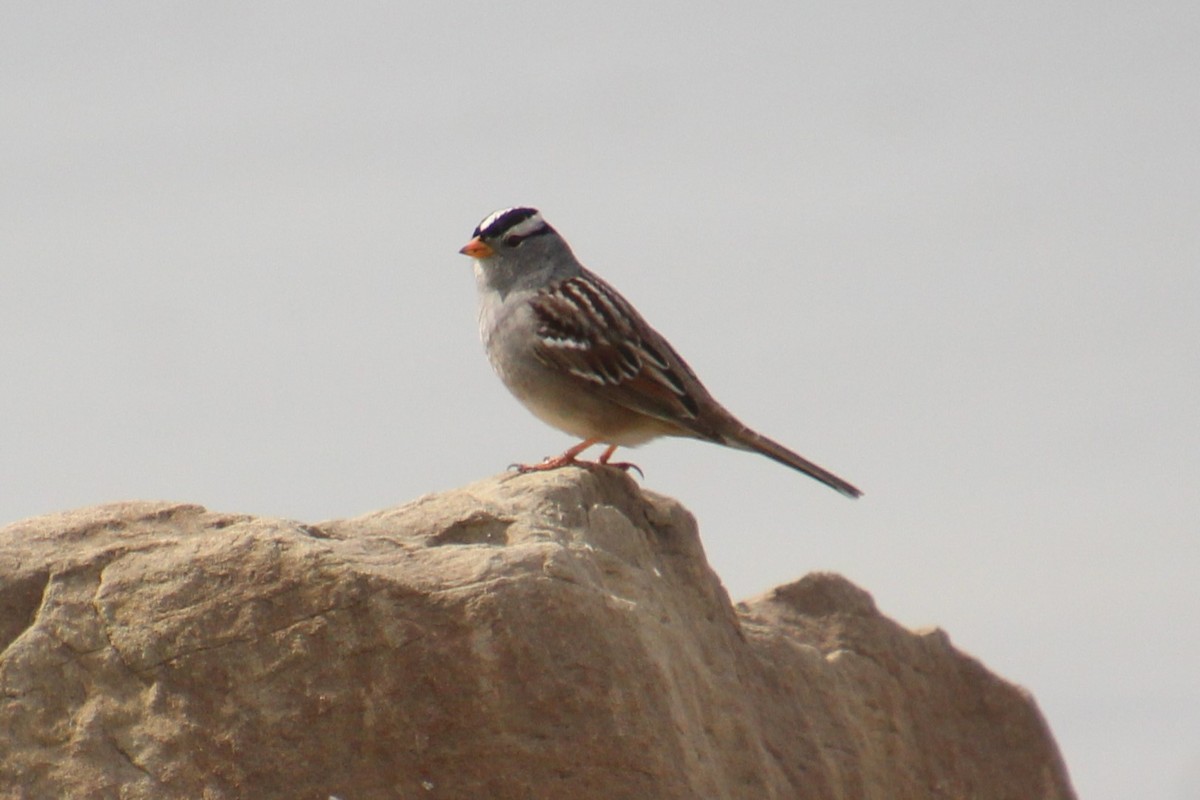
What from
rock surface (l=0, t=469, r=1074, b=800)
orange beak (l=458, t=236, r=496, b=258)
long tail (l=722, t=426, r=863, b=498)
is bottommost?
rock surface (l=0, t=469, r=1074, b=800)

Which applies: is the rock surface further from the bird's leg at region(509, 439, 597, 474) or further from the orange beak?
the orange beak

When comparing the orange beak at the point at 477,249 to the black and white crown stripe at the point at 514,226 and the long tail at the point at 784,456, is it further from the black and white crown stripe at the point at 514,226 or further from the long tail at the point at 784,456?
the long tail at the point at 784,456

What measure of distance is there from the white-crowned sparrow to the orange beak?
0.26 meters

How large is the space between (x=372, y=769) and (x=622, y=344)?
416 cm

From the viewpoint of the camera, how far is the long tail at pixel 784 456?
30.5 feet

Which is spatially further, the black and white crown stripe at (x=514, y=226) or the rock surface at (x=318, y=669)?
the black and white crown stripe at (x=514, y=226)

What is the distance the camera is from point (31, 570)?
6.24 metres

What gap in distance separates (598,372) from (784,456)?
1048mm

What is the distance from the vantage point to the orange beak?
10250 mm

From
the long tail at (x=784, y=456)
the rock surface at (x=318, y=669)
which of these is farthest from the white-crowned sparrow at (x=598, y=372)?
the rock surface at (x=318, y=669)

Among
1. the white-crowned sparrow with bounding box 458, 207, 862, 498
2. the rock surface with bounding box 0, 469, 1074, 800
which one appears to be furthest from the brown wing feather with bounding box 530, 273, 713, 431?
the rock surface with bounding box 0, 469, 1074, 800

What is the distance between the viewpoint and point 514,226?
10.2 m

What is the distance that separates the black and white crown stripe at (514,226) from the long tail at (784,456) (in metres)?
1.71

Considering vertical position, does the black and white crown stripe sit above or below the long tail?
above
